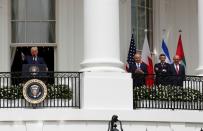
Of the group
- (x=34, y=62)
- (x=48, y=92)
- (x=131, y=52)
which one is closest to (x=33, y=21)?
(x=131, y=52)

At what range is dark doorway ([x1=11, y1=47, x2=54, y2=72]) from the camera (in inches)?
1064

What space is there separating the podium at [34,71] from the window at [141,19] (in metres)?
5.96

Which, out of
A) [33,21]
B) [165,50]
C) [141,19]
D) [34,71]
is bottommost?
[34,71]

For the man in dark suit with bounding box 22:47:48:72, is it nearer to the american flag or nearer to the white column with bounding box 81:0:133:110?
A: the white column with bounding box 81:0:133:110

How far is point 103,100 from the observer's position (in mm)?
22531

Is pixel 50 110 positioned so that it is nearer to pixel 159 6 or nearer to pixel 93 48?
pixel 93 48

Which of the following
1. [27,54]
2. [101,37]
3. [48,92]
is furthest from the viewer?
[27,54]

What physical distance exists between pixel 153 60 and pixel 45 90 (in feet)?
23.7

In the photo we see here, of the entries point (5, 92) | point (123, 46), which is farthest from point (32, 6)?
point (5, 92)

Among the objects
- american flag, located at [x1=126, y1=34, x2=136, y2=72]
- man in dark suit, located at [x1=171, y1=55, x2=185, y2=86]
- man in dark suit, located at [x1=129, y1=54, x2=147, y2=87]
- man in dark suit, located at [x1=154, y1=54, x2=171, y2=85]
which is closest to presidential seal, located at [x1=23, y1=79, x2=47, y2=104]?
man in dark suit, located at [x1=129, y1=54, x2=147, y2=87]

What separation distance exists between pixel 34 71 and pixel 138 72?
3.20 meters

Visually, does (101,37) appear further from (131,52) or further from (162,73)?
(131,52)

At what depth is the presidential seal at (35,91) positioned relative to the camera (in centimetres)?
2252

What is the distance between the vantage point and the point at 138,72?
78.8 ft
